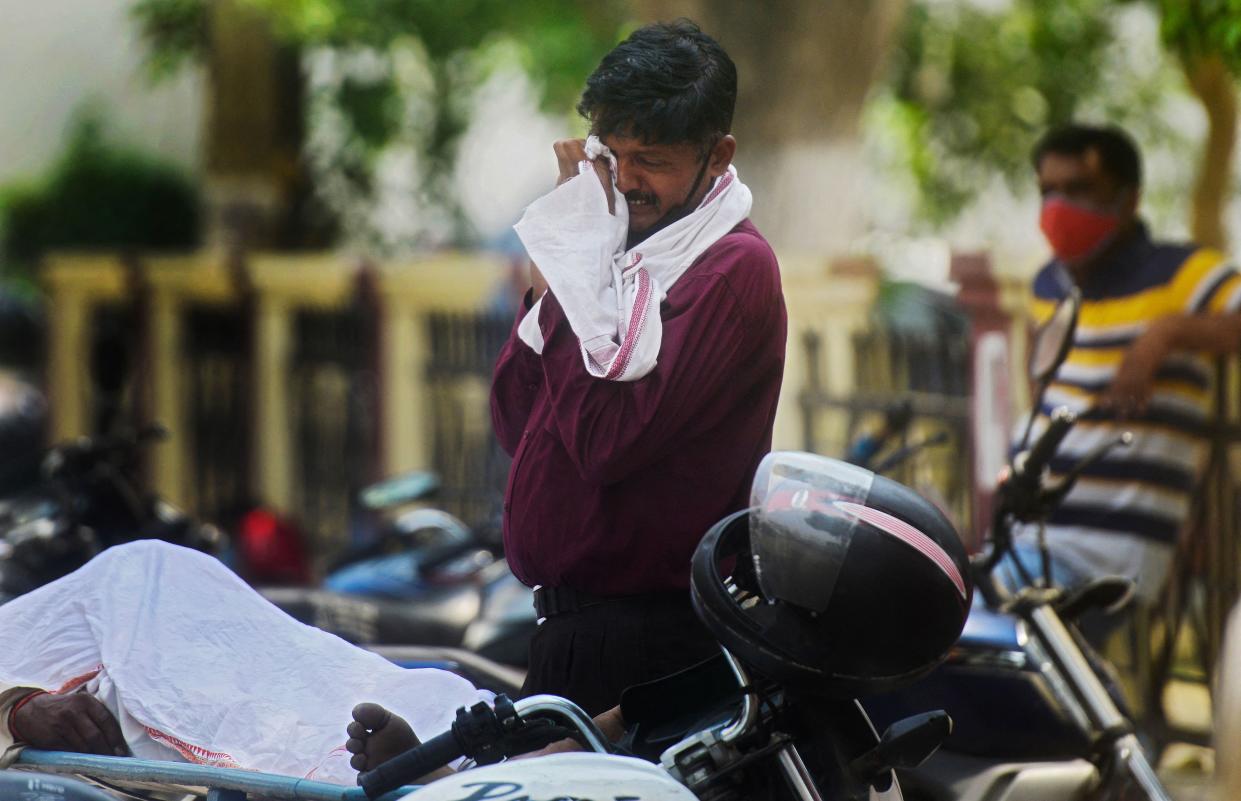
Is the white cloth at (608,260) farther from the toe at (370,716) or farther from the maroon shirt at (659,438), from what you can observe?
the toe at (370,716)

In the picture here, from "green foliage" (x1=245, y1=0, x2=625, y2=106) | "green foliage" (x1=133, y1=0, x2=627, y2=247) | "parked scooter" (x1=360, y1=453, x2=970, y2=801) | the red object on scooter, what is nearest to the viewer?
"parked scooter" (x1=360, y1=453, x2=970, y2=801)

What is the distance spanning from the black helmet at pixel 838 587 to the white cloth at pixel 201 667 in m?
0.61

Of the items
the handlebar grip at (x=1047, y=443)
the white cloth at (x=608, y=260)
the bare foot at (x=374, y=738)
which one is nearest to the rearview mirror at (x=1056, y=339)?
the handlebar grip at (x=1047, y=443)

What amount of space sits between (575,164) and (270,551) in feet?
15.8

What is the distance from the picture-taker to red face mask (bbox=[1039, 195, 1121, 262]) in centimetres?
481

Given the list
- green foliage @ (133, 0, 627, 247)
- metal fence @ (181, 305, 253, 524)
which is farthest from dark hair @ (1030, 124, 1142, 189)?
metal fence @ (181, 305, 253, 524)

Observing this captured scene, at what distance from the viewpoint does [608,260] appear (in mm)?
2600

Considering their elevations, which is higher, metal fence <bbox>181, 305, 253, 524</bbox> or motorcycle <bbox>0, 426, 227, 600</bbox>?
motorcycle <bbox>0, 426, 227, 600</bbox>

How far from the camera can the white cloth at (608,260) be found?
252 centimetres

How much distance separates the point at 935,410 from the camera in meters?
6.67

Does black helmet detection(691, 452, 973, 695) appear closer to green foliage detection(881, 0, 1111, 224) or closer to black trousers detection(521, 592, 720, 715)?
black trousers detection(521, 592, 720, 715)

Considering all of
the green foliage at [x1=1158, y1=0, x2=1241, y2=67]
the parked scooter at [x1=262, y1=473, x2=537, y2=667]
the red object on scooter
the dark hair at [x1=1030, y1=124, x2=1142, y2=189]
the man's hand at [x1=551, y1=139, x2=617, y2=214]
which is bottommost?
the red object on scooter

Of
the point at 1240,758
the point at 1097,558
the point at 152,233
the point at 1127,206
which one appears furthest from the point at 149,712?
the point at 152,233

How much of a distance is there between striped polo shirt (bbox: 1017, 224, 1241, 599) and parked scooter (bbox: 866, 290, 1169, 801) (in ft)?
3.09
